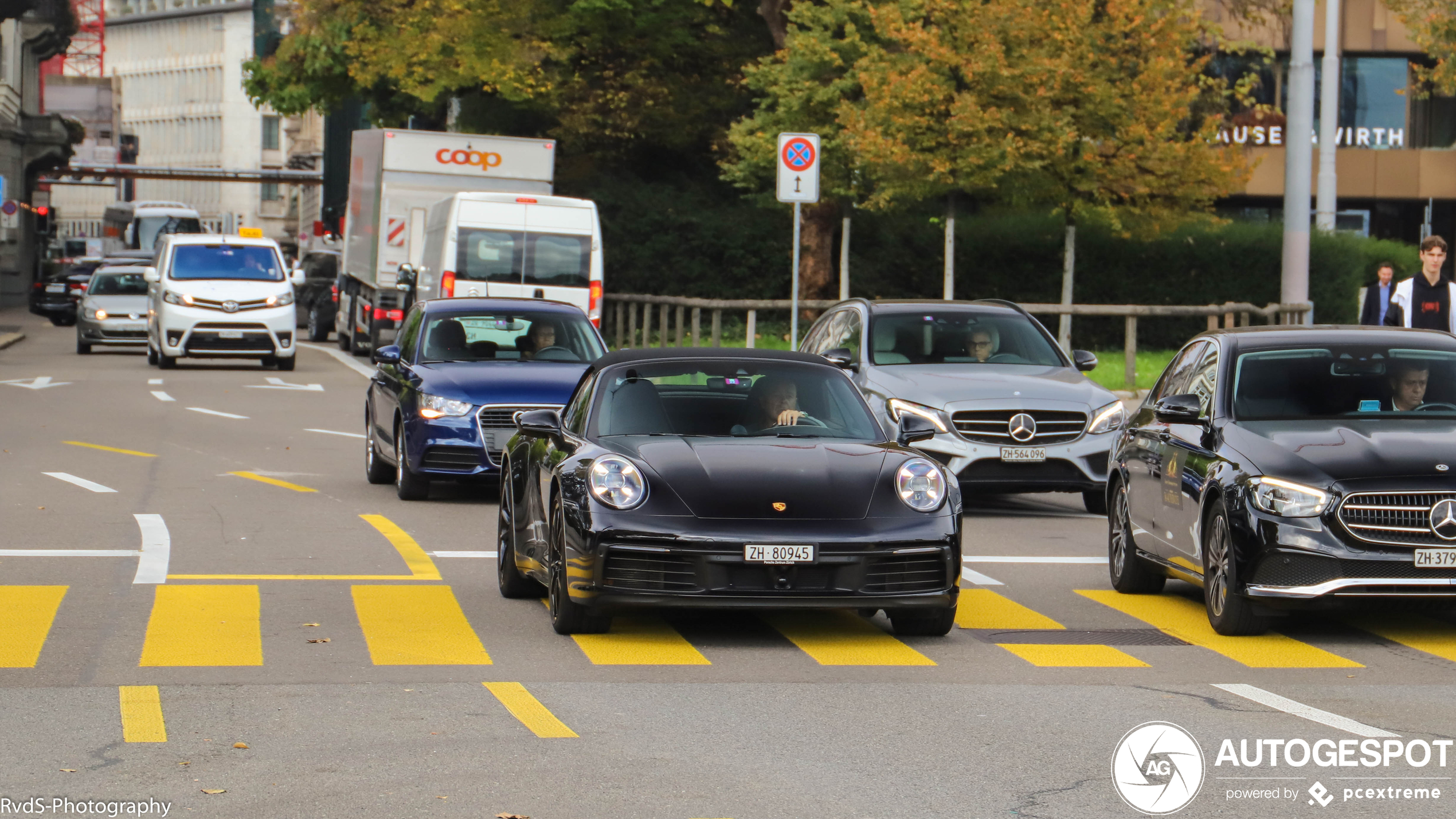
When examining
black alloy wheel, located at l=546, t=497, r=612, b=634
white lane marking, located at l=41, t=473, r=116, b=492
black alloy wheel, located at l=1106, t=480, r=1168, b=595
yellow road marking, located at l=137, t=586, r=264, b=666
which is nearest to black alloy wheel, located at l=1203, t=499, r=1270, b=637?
black alloy wheel, located at l=1106, t=480, r=1168, b=595

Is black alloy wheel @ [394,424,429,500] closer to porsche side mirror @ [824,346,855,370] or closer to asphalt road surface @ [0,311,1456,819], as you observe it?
asphalt road surface @ [0,311,1456,819]

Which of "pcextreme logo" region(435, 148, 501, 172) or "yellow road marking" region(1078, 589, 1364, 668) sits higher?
"pcextreme logo" region(435, 148, 501, 172)

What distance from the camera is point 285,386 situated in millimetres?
29453

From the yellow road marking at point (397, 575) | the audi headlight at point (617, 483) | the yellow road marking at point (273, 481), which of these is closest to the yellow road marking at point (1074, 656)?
the audi headlight at point (617, 483)

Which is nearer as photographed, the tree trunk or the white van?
the white van

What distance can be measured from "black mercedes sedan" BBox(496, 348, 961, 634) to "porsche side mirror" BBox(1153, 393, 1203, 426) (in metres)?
1.25

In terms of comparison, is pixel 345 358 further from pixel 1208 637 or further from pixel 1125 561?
pixel 1208 637

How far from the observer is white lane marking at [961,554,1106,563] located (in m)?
12.7

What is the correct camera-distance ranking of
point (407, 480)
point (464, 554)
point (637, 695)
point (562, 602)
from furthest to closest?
1. point (407, 480)
2. point (464, 554)
3. point (562, 602)
4. point (637, 695)

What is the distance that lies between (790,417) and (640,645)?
4.89ft

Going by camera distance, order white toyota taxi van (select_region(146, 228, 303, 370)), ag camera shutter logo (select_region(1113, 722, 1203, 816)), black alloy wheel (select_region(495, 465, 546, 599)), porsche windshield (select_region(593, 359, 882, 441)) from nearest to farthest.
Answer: ag camera shutter logo (select_region(1113, 722, 1203, 816)) → porsche windshield (select_region(593, 359, 882, 441)) → black alloy wheel (select_region(495, 465, 546, 599)) → white toyota taxi van (select_region(146, 228, 303, 370))

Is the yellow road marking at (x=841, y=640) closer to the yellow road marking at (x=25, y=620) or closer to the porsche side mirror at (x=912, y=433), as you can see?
the porsche side mirror at (x=912, y=433)

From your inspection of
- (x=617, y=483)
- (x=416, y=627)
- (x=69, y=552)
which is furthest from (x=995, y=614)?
(x=69, y=552)

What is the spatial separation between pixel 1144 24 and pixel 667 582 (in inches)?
960
